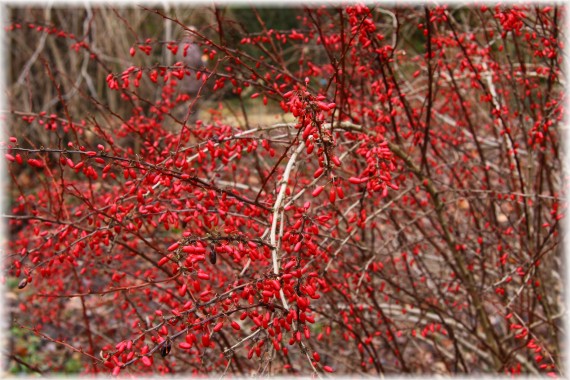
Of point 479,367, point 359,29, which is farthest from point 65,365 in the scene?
point 359,29

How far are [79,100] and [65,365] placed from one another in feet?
12.7

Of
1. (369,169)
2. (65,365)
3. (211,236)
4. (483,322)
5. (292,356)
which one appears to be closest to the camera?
(211,236)

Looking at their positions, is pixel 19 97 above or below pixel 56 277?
above

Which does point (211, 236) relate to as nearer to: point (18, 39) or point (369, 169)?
point (369, 169)

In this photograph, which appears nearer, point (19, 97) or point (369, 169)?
point (369, 169)

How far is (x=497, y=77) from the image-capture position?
11.3 feet

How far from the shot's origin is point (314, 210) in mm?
2635

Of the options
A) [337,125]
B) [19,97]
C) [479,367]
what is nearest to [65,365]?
[479,367]

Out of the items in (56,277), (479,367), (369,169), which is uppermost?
(369,169)

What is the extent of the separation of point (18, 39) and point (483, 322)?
22.0ft

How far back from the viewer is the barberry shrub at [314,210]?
1.69 m

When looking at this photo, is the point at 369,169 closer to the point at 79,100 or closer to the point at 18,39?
the point at 79,100

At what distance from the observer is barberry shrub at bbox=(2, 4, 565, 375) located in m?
1.69

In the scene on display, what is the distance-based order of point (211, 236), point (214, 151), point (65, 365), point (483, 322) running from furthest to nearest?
point (65, 365) → point (483, 322) → point (214, 151) → point (211, 236)
